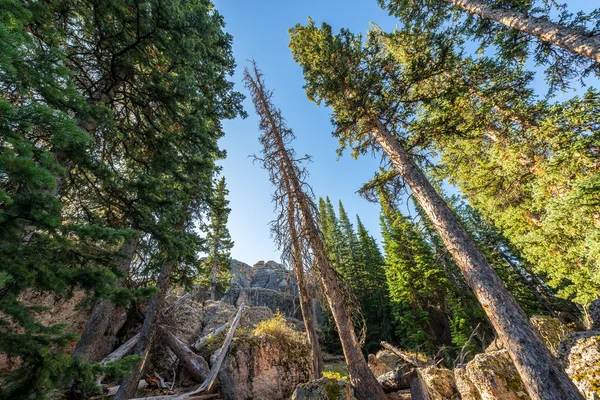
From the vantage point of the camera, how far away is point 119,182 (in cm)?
530

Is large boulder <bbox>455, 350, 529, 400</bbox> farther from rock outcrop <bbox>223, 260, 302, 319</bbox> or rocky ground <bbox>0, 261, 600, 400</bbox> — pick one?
rock outcrop <bbox>223, 260, 302, 319</bbox>

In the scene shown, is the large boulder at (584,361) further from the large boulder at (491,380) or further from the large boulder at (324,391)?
the large boulder at (324,391)

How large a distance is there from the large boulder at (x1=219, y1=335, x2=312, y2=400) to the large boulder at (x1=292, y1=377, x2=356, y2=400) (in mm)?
3617

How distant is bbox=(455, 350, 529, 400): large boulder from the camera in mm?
4504

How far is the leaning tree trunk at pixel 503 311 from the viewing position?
3.74 m

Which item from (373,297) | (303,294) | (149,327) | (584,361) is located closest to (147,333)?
(149,327)

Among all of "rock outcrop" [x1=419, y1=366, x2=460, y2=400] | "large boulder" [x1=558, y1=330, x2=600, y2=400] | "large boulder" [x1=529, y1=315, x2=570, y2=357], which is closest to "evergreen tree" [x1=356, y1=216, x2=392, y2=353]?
"large boulder" [x1=529, y1=315, x2=570, y2=357]

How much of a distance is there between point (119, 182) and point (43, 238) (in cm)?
251

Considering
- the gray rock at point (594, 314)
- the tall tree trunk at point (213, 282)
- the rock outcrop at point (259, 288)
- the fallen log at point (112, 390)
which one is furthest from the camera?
the rock outcrop at point (259, 288)

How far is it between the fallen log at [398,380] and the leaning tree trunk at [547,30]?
8254 mm

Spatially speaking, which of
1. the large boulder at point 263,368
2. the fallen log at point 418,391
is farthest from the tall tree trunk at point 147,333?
the fallen log at point 418,391

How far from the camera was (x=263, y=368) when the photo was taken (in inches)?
294

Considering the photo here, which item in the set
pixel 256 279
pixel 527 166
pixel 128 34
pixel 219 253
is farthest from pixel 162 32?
pixel 256 279

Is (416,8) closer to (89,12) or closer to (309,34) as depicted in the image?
(309,34)
